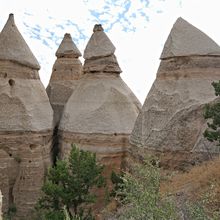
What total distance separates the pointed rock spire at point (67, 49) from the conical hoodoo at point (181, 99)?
9.02 meters

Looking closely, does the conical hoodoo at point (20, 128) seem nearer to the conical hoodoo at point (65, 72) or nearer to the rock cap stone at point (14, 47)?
the rock cap stone at point (14, 47)

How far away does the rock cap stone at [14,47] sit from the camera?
65.5 ft

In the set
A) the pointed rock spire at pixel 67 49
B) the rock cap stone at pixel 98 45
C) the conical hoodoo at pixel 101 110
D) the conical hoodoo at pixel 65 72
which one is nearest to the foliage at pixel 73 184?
the conical hoodoo at pixel 101 110

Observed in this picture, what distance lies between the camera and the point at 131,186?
247 inches

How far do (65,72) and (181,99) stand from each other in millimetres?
10741

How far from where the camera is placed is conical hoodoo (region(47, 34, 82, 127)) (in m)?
23.7

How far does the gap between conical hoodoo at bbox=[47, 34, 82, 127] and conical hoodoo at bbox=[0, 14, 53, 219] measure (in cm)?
302

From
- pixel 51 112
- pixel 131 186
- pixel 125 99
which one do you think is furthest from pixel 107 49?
pixel 131 186

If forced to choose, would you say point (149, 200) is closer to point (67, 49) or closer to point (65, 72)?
point (65, 72)

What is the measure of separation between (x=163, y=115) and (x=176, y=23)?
4.19 metres

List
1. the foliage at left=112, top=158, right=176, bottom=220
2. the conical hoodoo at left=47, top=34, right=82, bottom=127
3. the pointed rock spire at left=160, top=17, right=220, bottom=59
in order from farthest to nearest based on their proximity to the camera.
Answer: the conical hoodoo at left=47, top=34, right=82, bottom=127 < the pointed rock spire at left=160, top=17, right=220, bottom=59 < the foliage at left=112, top=158, right=176, bottom=220

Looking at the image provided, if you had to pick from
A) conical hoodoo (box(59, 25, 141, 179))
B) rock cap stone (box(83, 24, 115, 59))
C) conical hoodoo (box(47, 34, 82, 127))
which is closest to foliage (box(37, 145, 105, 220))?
conical hoodoo (box(59, 25, 141, 179))

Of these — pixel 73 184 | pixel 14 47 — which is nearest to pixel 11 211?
pixel 73 184

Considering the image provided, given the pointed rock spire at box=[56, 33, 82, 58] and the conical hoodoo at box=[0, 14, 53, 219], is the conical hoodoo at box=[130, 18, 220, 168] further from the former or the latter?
the pointed rock spire at box=[56, 33, 82, 58]
